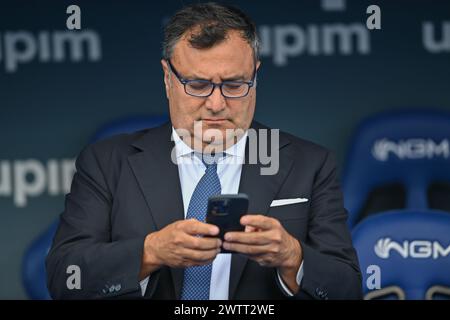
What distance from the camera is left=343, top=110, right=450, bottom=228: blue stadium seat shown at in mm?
3791

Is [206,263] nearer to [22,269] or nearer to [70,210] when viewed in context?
[70,210]

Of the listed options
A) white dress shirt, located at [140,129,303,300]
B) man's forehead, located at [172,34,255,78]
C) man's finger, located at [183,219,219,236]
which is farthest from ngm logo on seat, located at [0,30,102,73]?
man's finger, located at [183,219,219,236]

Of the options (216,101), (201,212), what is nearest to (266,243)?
(201,212)

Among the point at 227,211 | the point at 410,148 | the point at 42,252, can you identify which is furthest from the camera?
the point at 410,148

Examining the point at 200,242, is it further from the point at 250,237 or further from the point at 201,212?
the point at 201,212

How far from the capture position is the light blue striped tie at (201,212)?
2.55 m

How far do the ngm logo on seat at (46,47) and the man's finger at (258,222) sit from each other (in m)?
1.85

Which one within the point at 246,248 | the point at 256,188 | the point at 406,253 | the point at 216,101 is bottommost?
the point at 406,253

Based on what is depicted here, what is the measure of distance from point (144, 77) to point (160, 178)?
4.76 ft

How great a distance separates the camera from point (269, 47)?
399cm

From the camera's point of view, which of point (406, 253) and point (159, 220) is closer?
point (159, 220)

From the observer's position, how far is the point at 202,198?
2598 millimetres

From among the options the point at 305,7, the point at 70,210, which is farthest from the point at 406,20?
the point at 70,210

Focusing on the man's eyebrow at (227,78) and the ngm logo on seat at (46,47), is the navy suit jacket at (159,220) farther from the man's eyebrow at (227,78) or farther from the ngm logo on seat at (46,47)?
the ngm logo on seat at (46,47)
